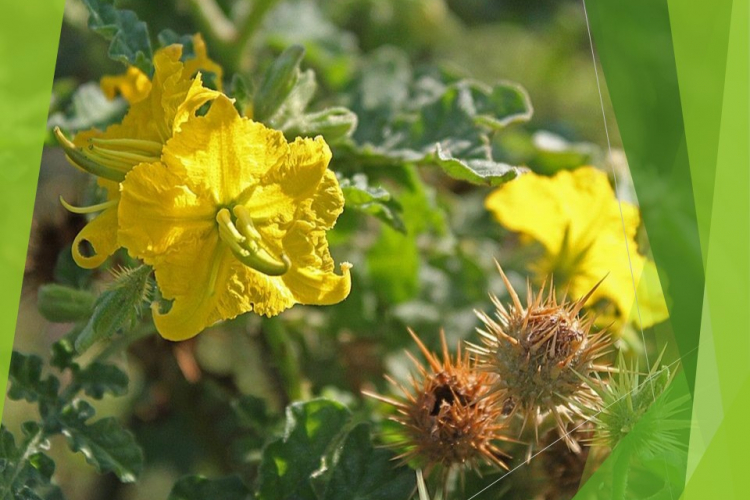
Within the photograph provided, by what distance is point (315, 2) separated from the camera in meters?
2.40

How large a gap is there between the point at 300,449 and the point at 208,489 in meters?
0.14

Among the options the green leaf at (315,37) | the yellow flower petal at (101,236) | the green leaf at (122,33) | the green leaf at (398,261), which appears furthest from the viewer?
the green leaf at (315,37)

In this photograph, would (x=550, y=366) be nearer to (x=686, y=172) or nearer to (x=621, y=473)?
(x=621, y=473)

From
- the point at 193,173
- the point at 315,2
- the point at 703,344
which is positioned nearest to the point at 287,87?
the point at 193,173

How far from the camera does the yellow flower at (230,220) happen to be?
1084mm

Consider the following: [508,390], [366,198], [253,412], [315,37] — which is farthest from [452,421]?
[315,37]

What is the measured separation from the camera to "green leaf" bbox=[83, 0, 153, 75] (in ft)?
4.22

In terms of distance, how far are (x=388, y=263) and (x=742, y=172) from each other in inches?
33.6

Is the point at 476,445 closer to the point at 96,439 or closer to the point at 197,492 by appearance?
the point at 197,492

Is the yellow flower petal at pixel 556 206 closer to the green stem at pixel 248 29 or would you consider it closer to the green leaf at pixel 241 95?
the green leaf at pixel 241 95

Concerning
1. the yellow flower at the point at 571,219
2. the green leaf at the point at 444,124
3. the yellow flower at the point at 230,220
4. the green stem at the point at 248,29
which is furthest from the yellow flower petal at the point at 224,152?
the green stem at the point at 248,29

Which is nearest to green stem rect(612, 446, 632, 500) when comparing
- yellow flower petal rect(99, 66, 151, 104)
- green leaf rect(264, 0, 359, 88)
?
yellow flower petal rect(99, 66, 151, 104)

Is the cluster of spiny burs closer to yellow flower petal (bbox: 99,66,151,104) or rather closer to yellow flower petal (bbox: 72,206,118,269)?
yellow flower petal (bbox: 72,206,118,269)

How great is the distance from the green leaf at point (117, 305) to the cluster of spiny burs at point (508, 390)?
365 millimetres
